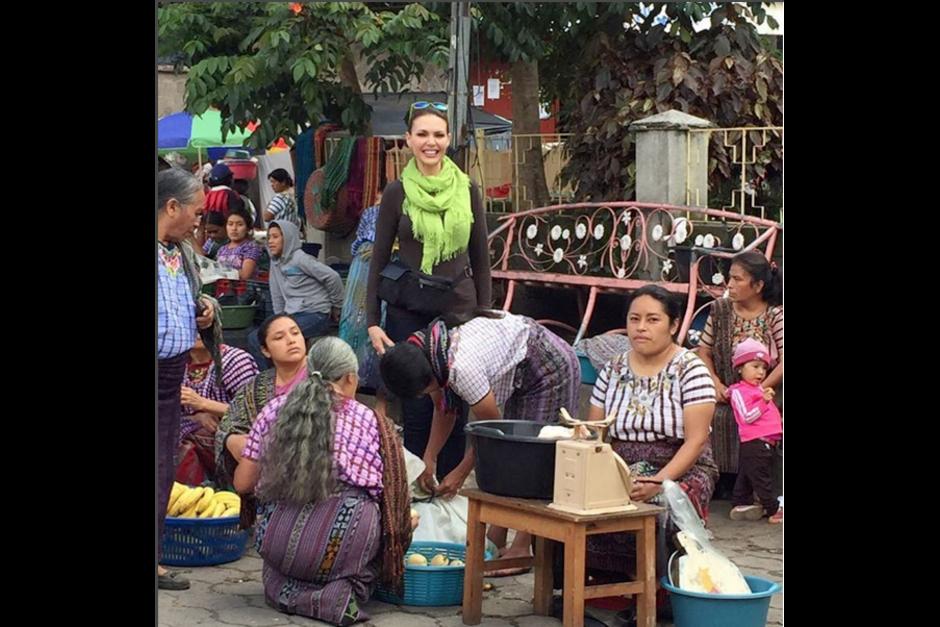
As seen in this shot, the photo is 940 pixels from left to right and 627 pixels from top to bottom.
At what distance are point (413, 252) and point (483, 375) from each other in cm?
92

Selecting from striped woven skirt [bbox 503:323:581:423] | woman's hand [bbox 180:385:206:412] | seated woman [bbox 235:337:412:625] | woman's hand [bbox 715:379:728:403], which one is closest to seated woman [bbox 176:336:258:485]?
woman's hand [bbox 180:385:206:412]

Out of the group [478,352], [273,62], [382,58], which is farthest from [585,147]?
[478,352]

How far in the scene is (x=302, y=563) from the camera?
455cm

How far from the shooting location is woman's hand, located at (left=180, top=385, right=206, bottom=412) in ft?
18.0

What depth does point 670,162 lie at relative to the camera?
7398mm

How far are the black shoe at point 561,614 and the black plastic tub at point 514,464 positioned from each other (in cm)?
46

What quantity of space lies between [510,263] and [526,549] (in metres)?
3.23

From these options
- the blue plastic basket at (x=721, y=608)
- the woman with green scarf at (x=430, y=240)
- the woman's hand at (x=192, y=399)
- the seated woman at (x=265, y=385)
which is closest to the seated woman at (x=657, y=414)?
the blue plastic basket at (x=721, y=608)

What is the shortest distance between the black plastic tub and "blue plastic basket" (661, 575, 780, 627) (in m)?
0.53

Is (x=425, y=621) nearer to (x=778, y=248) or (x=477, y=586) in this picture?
(x=477, y=586)

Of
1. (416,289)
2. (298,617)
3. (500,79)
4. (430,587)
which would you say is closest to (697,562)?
(430,587)

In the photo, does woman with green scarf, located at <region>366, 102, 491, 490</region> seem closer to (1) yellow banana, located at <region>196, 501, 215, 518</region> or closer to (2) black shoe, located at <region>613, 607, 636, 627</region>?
(1) yellow banana, located at <region>196, 501, 215, 518</region>

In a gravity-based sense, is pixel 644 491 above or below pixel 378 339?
below

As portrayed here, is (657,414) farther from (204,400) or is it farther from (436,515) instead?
(204,400)
